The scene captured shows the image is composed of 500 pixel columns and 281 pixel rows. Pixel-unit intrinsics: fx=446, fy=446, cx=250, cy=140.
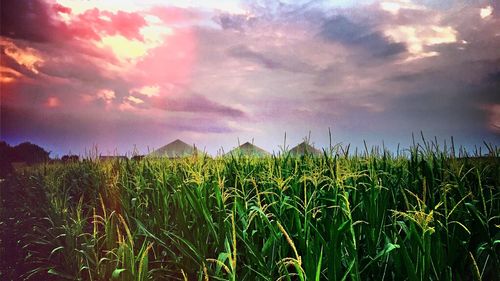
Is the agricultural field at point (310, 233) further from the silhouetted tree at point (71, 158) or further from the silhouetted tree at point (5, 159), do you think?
the silhouetted tree at point (5, 159)

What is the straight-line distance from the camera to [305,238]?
2.58 m

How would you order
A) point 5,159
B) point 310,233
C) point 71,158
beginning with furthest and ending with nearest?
point 5,159
point 71,158
point 310,233

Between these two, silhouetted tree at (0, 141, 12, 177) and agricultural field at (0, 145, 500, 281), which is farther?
silhouetted tree at (0, 141, 12, 177)

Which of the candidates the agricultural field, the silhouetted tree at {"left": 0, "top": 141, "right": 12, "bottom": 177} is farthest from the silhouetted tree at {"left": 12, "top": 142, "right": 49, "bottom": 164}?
the agricultural field

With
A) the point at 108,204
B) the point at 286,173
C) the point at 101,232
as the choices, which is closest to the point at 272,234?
the point at 286,173

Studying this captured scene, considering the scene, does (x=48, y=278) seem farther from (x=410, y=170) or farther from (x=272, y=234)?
(x=410, y=170)

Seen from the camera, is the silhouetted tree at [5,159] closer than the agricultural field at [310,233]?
No

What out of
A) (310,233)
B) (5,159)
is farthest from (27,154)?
(310,233)

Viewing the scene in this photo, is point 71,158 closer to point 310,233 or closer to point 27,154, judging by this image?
point 27,154

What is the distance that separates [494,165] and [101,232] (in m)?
4.34

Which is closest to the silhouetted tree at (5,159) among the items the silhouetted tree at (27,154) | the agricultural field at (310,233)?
the silhouetted tree at (27,154)

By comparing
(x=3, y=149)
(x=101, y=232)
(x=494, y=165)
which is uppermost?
(x=3, y=149)

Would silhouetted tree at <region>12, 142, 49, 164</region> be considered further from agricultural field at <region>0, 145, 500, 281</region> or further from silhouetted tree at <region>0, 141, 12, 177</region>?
agricultural field at <region>0, 145, 500, 281</region>

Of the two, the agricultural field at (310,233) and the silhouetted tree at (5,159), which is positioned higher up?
the silhouetted tree at (5,159)
